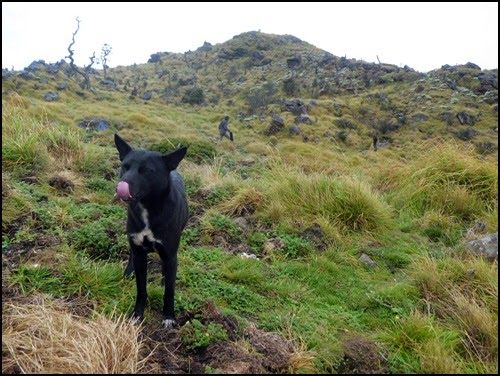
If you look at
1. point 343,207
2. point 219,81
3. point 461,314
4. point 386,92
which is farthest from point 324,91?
point 461,314

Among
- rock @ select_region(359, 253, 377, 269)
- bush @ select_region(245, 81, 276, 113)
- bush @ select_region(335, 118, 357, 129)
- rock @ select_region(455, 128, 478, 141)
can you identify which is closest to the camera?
rock @ select_region(359, 253, 377, 269)

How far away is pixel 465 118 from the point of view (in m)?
32.9

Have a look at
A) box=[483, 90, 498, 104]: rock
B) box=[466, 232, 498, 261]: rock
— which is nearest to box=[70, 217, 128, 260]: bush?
box=[466, 232, 498, 261]: rock

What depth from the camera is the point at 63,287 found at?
385cm

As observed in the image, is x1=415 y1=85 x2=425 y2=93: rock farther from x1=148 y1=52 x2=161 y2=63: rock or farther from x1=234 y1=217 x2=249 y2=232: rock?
x1=148 y1=52 x2=161 y2=63: rock

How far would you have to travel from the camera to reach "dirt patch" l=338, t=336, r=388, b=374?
3178mm

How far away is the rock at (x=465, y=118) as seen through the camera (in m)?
32.7

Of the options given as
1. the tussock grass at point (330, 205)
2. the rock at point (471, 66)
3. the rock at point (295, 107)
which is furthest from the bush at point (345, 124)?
the tussock grass at point (330, 205)

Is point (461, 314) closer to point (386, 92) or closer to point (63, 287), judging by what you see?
point (63, 287)

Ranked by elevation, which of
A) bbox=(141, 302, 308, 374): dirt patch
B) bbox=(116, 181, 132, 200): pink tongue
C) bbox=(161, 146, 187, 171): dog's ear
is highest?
bbox=(161, 146, 187, 171): dog's ear

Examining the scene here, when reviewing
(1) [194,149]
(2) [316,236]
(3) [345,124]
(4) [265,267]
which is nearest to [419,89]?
(3) [345,124]

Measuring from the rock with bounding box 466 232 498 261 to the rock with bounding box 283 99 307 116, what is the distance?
91.6 feet

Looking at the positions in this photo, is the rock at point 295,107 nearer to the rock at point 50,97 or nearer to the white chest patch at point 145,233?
the rock at point 50,97

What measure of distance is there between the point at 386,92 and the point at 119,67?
52.1m
